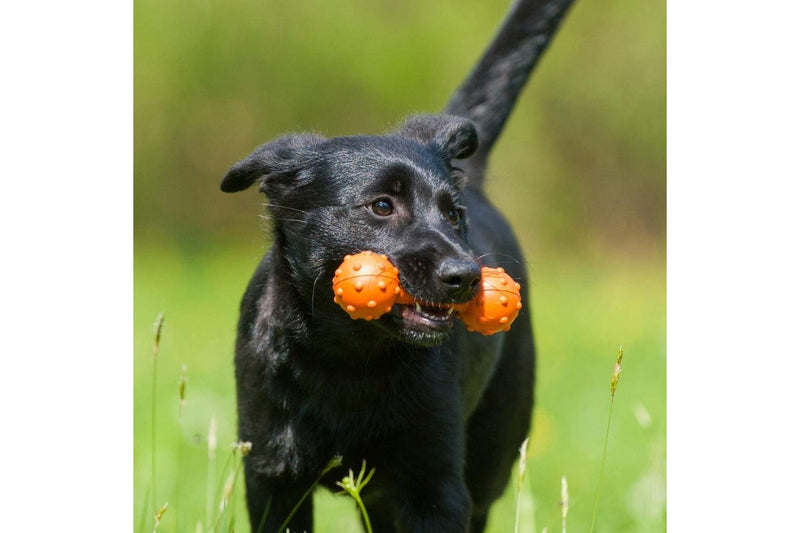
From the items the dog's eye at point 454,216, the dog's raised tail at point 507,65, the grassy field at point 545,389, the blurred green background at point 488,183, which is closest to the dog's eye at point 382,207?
the dog's eye at point 454,216

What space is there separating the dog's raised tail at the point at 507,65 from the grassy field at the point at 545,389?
0.78 m

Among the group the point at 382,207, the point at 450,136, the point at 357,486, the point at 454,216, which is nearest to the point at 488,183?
the point at 450,136

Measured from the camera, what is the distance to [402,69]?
393 inches

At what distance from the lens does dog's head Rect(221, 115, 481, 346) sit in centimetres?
311

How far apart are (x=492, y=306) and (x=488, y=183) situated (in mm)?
2021

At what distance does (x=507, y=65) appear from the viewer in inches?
194

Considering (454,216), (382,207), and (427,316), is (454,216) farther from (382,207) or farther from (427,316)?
(427,316)

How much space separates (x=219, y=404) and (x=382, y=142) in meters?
2.84

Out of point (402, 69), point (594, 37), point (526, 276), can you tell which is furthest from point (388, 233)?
point (402, 69)

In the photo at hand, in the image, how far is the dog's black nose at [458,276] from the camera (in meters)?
2.99

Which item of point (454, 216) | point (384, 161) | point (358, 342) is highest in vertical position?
point (384, 161)

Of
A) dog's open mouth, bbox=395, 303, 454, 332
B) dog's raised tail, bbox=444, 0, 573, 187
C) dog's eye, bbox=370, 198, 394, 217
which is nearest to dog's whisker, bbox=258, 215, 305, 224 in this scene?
dog's eye, bbox=370, 198, 394, 217

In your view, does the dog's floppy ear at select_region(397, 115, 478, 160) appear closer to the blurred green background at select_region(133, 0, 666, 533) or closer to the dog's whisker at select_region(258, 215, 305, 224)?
the dog's whisker at select_region(258, 215, 305, 224)

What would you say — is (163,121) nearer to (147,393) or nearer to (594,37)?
(147,393)
